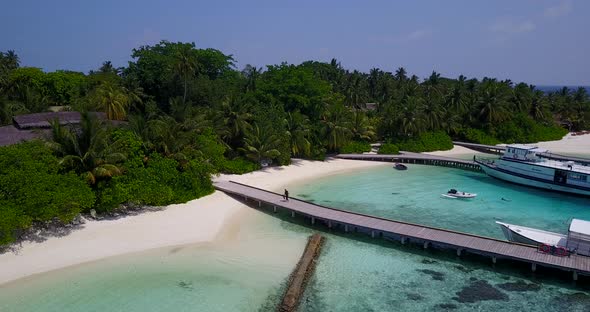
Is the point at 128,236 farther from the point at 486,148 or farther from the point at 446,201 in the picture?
the point at 486,148

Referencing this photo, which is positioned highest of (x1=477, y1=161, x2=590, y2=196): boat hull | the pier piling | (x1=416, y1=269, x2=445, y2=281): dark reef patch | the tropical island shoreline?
(x1=477, y1=161, x2=590, y2=196): boat hull

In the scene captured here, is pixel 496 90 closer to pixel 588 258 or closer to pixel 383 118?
pixel 383 118

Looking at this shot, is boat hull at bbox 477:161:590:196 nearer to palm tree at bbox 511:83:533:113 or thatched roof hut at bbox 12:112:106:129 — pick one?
palm tree at bbox 511:83:533:113

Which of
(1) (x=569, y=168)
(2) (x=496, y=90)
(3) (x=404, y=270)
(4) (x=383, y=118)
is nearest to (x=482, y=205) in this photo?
(1) (x=569, y=168)

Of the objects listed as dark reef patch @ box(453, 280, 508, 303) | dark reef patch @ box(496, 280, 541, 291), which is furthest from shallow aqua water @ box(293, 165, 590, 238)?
dark reef patch @ box(453, 280, 508, 303)

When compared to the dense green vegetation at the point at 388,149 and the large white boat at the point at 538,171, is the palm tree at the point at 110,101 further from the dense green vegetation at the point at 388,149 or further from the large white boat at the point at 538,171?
the large white boat at the point at 538,171

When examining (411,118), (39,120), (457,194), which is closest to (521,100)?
(411,118)
